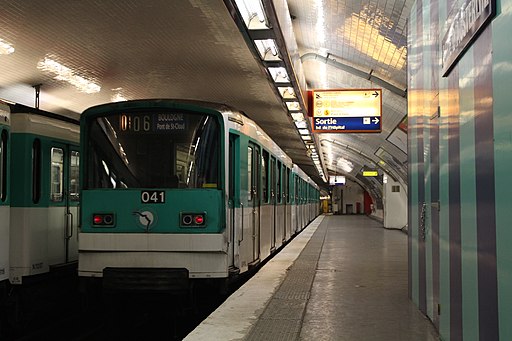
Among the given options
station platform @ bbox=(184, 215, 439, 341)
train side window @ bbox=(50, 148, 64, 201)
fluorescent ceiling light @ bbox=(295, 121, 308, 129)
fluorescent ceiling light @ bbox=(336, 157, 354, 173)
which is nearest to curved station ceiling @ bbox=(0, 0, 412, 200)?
fluorescent ceiling light @ bbox=(295, 121, 308, 129)

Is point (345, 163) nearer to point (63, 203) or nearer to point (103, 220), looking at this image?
point (63, 203)

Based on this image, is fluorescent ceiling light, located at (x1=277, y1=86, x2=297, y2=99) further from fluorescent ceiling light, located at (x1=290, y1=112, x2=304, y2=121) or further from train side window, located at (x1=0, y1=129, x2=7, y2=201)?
train side window, located at (x1=0, y1=129, x2=7, y2=201)

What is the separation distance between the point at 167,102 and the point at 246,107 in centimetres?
986

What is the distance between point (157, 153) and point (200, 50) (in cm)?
415

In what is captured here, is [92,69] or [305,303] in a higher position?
[92,69]

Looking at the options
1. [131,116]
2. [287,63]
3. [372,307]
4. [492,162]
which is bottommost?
[372,307]

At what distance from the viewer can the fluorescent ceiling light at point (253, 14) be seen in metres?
7.32

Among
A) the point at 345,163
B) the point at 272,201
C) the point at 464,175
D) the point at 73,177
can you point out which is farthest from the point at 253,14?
the point at 345,163

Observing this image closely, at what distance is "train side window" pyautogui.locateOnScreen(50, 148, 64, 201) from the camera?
8016mm

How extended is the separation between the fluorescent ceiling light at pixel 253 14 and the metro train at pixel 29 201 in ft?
9.44

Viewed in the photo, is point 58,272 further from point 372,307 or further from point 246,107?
point 246,107

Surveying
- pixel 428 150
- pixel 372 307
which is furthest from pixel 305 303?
pixel 428 150

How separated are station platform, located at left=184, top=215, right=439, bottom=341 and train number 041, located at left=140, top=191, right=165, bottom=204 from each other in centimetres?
144

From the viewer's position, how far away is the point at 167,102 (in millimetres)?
7371
